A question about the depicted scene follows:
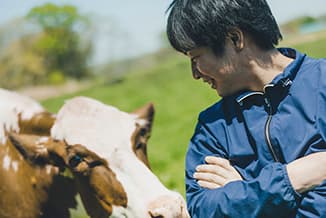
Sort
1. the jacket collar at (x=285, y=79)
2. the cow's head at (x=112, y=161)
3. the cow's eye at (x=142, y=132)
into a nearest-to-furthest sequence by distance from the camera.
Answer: the jacket collar at (x=285, y=79) < the cow's head at (x=112, y=161) < the cow's eye at (x=142, y=132)

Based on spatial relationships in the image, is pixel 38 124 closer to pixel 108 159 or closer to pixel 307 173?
pixel 108 159

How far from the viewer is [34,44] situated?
39.2m

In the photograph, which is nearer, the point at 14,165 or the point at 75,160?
the point at 75,160

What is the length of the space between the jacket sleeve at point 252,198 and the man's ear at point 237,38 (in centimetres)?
52

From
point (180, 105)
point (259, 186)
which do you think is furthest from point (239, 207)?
point (180, 105)

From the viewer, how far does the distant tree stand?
38125 mm

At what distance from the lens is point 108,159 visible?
3.75 metres

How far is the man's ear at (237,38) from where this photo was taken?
236 centimetres

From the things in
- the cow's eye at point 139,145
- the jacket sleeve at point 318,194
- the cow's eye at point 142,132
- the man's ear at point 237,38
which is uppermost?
the man's ear at point 237,38

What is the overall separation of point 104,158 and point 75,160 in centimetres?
27

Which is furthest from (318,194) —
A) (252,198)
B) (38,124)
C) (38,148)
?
(38,124)

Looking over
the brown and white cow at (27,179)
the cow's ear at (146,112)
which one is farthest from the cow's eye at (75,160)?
the cow's ear at (146,112)

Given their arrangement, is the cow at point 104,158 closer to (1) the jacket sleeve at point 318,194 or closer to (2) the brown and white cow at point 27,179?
(2) the brown and white cow at point 27,179

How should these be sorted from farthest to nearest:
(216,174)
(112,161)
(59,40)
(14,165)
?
(59,40) → (14,165) → (112,161) → (216,174)
